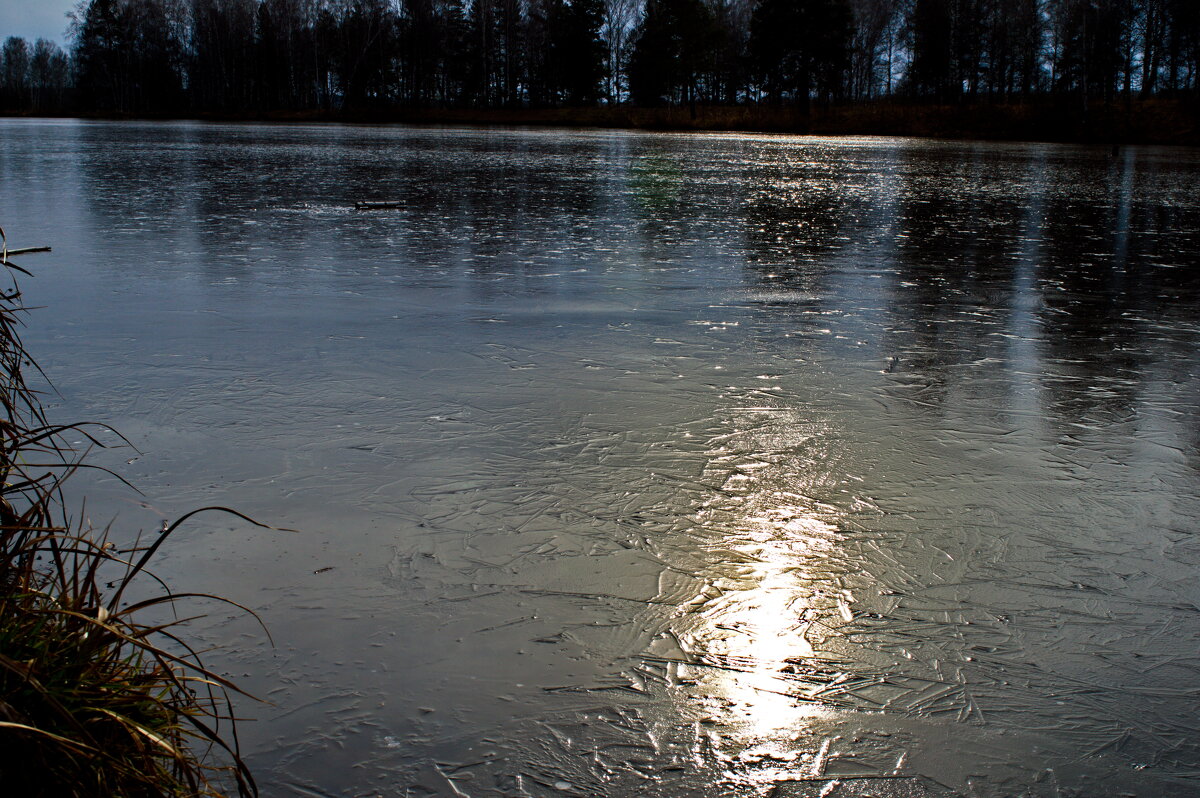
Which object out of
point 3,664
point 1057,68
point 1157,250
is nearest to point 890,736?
point 3,664

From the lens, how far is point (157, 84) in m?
70.4

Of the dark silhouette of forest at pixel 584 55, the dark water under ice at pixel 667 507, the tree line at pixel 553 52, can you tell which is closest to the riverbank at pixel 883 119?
the dark silhouette of forest at pixel 584 55

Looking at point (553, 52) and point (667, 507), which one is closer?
point (667, 507)

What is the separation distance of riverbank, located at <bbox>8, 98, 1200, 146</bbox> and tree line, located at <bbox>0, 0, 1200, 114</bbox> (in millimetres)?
3441

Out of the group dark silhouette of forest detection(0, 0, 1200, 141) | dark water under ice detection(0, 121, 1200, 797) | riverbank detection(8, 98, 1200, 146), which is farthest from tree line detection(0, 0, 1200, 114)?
dark water under ice detection(0, 121, 1200, 797)

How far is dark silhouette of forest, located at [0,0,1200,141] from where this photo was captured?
5200 cm

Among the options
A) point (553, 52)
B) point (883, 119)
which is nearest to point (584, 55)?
point (553, 52)

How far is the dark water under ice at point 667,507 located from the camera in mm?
2139

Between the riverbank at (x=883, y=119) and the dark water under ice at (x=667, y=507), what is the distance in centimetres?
3385

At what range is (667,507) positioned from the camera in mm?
3289

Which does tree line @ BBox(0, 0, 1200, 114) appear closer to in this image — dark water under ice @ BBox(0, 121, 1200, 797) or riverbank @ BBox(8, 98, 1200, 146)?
riverbank @ BBox(8, 98, 1200, 146)

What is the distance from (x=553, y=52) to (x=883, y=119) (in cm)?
2787

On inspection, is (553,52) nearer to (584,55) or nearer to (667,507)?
(584,55)

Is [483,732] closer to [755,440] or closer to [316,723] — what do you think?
[316,723]
